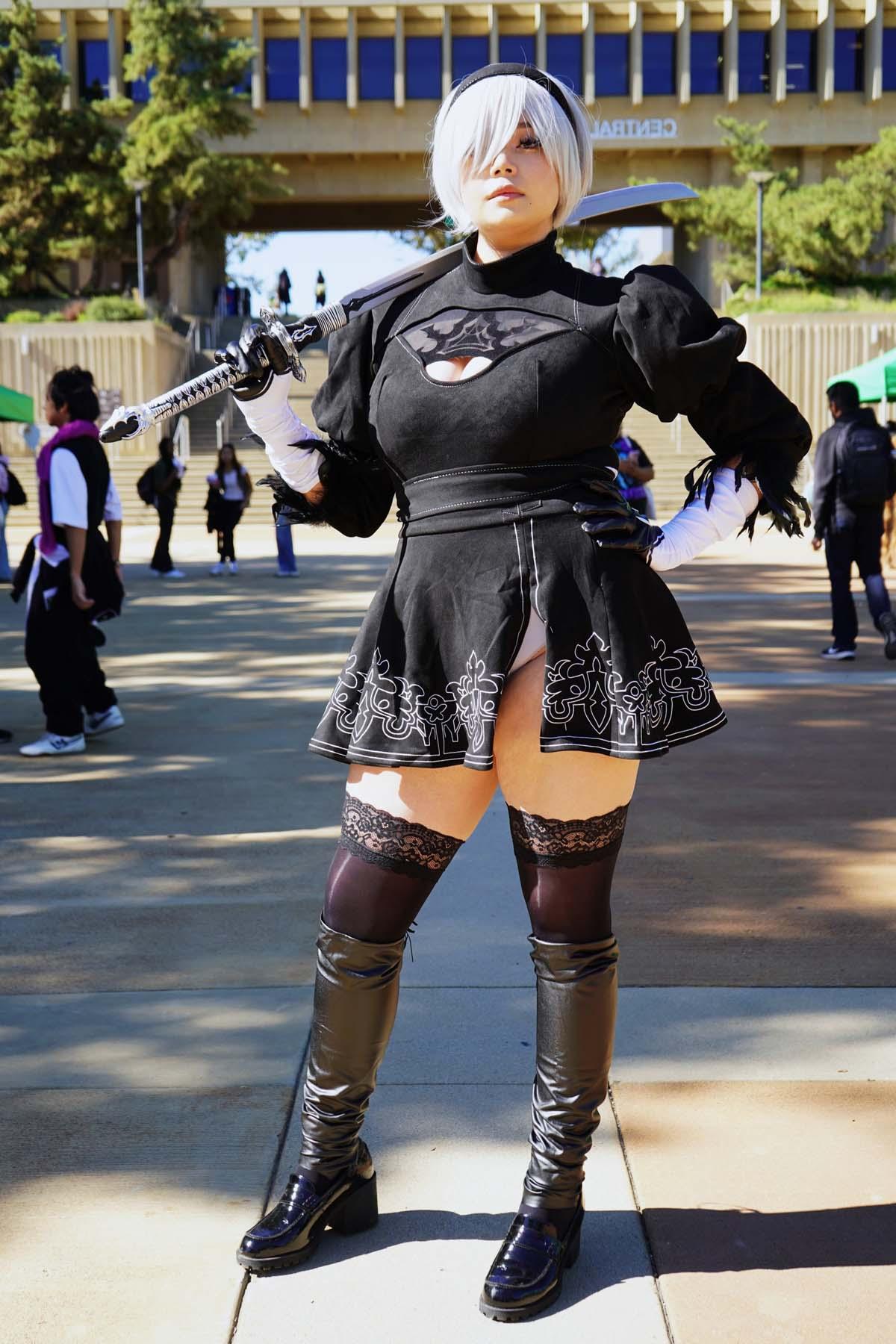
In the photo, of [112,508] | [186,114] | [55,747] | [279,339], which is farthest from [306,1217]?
[186,114]

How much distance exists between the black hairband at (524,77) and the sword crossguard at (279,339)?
18.3 inches

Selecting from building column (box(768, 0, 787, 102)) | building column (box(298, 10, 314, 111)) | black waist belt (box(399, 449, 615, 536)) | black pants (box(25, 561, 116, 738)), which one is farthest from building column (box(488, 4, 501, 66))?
black waist belt (box(399, 449, 615, 536))

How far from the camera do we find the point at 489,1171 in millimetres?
2850

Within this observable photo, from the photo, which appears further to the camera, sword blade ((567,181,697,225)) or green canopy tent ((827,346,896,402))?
green canopy tent ((827,346,896,402))

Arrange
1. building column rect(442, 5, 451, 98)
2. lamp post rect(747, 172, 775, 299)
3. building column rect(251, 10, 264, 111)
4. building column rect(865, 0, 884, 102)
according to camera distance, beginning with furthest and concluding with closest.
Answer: building column rect(251, 10, 264, 111) < building column rect(442, 5, 451, 98) < building column rect(865, 0, 884, 102) < lamp post rect(747, 172, 775, 299)

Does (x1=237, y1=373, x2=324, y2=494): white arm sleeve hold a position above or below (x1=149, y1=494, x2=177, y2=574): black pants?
above

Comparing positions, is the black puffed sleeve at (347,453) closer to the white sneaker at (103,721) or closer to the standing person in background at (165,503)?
the white sneaker at (103,721)

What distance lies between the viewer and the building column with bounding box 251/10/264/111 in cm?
4859

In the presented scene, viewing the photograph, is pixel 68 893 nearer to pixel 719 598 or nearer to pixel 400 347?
pixel 400 347

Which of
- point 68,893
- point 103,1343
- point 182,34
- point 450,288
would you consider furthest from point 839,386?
point 182,34

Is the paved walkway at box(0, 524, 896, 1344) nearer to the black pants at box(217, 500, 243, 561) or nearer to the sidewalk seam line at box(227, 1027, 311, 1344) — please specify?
the sidewalk seam line at box(227, 1027, 311, 1344)

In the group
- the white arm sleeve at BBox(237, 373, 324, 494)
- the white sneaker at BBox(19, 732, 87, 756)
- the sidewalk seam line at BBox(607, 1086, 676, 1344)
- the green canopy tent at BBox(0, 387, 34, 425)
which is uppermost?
the green canopy tent at BBox(0, 387, 34, 425)

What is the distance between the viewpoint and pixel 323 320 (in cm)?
254

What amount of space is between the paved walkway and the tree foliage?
120ft
